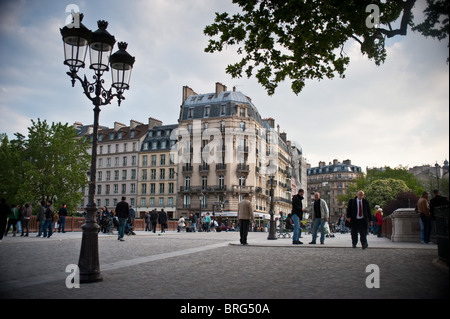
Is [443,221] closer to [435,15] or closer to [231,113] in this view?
[435,15]

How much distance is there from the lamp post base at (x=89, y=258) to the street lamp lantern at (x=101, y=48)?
116 inches

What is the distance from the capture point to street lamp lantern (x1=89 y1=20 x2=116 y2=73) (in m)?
6.92

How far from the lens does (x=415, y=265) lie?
6.65m

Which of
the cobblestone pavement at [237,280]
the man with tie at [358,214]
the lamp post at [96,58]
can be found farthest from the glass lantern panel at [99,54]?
the man with tie at [358,214]

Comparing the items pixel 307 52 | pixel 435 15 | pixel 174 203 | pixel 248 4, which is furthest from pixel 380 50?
pixel 174 203

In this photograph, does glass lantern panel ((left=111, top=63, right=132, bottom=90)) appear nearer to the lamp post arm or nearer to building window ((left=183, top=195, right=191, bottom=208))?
the lamp post arm

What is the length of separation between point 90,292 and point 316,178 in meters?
126

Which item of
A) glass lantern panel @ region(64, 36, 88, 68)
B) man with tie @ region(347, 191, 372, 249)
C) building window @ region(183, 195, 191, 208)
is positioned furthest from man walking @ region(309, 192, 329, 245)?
building window @ region(183, 195, 191, 208)

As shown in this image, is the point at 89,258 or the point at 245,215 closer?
the point at 89,258

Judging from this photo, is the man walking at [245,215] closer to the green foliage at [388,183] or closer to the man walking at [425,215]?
the man walking at [425,215]

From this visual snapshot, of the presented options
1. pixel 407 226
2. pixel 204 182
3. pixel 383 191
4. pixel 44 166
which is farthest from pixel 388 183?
pixel 407 226

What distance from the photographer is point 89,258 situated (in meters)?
5.66

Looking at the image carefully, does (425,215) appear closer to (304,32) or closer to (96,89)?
(304,32)

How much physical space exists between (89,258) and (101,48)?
371 centimetres
